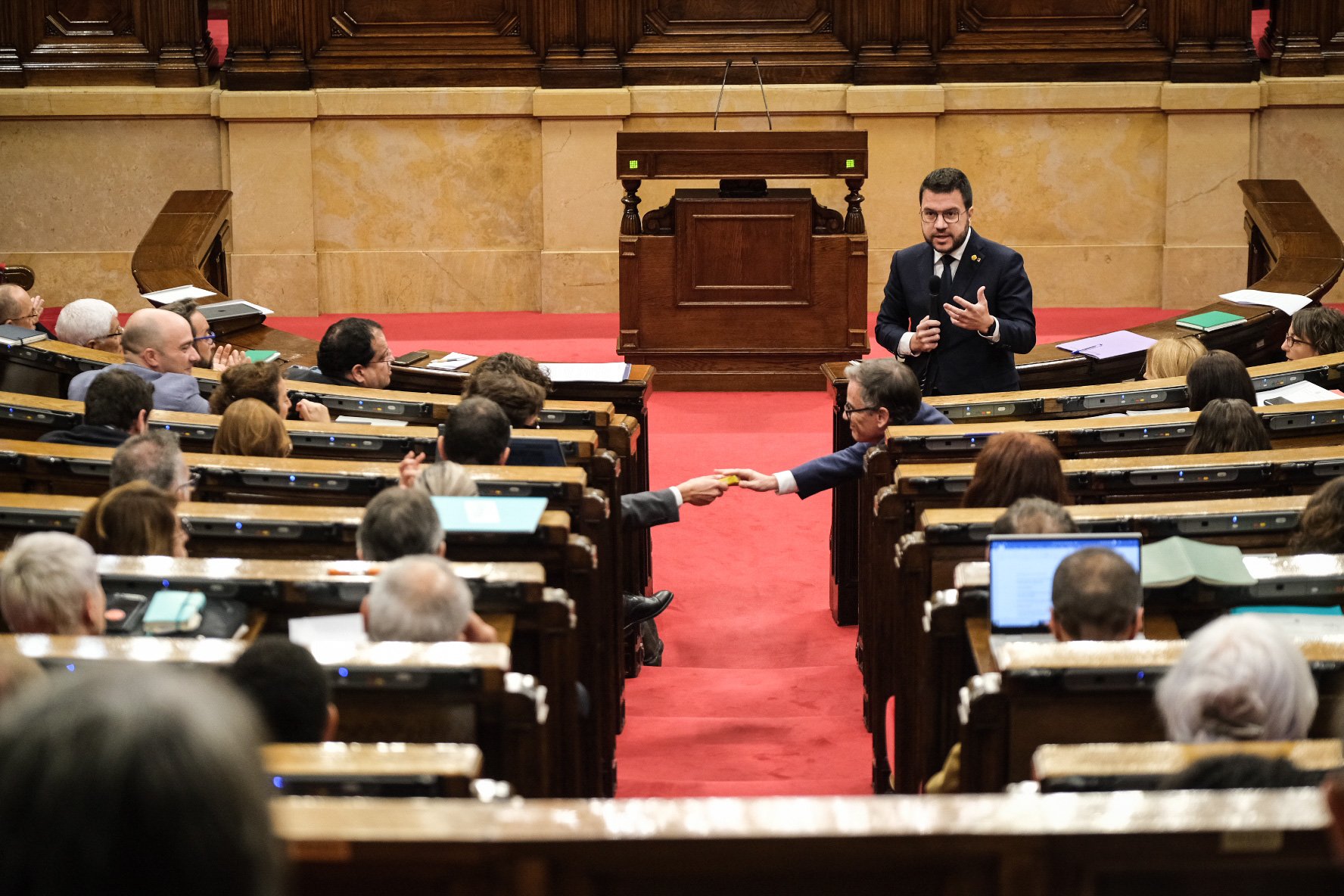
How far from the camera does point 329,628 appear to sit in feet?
10.2

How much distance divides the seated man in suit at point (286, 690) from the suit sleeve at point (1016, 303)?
11.0ft

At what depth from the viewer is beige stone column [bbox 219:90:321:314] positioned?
980 cm

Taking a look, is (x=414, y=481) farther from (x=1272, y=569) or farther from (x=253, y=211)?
(x=253, y=211)

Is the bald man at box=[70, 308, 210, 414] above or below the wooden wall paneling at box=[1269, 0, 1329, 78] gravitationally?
below

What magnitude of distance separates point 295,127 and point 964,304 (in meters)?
6.00

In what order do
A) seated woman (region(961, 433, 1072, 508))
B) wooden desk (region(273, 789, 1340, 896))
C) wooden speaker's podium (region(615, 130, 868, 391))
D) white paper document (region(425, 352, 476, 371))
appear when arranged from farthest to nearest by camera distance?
wooden speaker's podium (region(615, 130, 868, 391)) < white paper document (region(425, 352, 476, 371)) < seated woman (region(961, 433, 1072, 508)) < wooden desk (region(273, 789, 1340, 896))

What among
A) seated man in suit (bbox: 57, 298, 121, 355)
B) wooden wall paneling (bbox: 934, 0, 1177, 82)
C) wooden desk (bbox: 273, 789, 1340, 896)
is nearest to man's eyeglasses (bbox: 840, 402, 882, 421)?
wooden desk (bbox: 273, 789, 1340, 896)

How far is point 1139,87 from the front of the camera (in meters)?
9.79

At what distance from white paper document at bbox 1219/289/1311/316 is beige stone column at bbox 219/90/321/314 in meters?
5.68

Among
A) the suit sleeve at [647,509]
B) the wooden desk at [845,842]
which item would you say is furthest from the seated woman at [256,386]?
the wooden desk at [845,842]

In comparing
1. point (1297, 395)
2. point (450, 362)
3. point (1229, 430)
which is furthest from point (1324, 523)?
point (450, 362)

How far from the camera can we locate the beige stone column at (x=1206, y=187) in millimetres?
9734

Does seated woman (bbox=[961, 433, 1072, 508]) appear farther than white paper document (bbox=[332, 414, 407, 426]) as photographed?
No

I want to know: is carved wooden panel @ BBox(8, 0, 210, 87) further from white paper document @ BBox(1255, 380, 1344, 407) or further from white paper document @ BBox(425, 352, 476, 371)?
white paper document @ BBox(1255, 380, 1344, 407)
